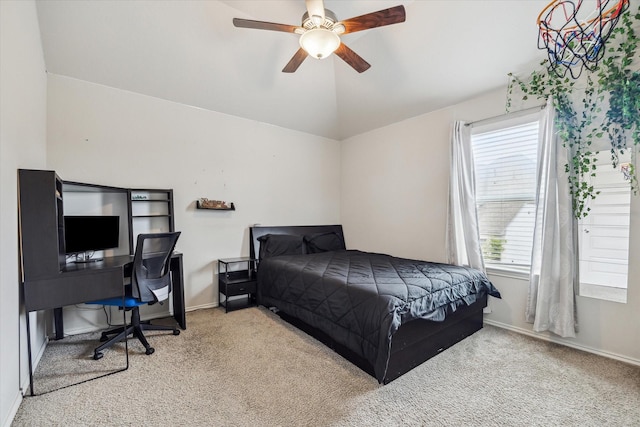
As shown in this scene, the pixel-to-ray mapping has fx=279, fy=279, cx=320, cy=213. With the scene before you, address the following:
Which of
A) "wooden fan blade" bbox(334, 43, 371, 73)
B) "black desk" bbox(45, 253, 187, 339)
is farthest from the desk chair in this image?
"wooden fan blade" bbox(334, 43, 371, 73)

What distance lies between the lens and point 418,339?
220 cm

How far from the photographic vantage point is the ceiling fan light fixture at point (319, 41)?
2021 millimetres

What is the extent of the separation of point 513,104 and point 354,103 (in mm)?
1921

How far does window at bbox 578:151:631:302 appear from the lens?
2328mm

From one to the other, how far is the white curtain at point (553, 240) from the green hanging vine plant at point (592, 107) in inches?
2.6

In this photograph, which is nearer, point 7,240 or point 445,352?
point 7,240

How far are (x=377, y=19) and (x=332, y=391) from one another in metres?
2.64

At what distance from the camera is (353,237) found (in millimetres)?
4820

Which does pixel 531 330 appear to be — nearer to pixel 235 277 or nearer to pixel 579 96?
pixel 579 96

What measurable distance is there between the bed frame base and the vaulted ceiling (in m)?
2.45

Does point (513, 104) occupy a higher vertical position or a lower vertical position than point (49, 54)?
lower

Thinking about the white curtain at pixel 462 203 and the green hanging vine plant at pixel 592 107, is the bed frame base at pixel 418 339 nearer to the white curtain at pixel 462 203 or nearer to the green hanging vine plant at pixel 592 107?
the white curtain at pixel 462 203

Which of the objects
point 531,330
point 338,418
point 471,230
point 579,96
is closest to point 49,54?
point 338,418

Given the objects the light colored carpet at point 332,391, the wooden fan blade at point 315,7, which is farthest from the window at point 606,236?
the wooden fan blade at point 315,7
